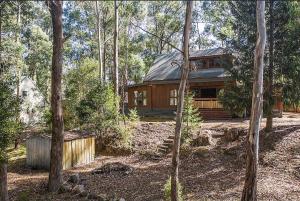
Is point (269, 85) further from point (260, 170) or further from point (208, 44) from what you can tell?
point (208, 44)

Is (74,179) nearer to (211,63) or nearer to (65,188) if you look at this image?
(65,188)

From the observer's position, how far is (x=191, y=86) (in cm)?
2916

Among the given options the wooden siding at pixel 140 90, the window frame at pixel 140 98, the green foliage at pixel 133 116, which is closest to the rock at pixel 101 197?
the green foliage at pixel 133 116

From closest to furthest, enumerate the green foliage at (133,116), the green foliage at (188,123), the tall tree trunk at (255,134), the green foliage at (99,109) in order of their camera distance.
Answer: the tall tree trunk at (255,134) → the green foliage at (188,123) → the green foliage at (99,109) → the green foliage at (133,116)

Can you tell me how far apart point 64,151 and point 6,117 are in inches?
235

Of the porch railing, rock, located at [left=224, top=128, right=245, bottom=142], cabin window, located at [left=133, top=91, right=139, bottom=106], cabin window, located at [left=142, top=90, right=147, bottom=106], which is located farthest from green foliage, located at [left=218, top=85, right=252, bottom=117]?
cabin window, located at [left=133, top=91, right=139, bottom=106]

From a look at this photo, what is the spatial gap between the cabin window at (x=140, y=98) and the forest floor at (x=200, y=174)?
1340 centimetres

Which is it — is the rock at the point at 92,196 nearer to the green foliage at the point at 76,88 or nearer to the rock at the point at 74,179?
the rock at the point at 74,179

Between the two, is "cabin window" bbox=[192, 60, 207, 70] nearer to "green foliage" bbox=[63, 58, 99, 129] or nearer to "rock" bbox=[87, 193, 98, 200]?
"green foliage" bbox=[63, 58, 99, 129]

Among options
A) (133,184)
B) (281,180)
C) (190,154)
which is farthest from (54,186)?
(281,180)

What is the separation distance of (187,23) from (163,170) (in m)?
7.95

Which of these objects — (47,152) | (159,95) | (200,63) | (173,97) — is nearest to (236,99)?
(47,152)

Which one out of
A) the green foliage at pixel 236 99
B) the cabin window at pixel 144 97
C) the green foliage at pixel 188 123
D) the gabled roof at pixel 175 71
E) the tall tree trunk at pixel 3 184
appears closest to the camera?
the tall tree trunk at pixel 3 184

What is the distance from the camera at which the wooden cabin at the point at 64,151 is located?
17062 millimetres
